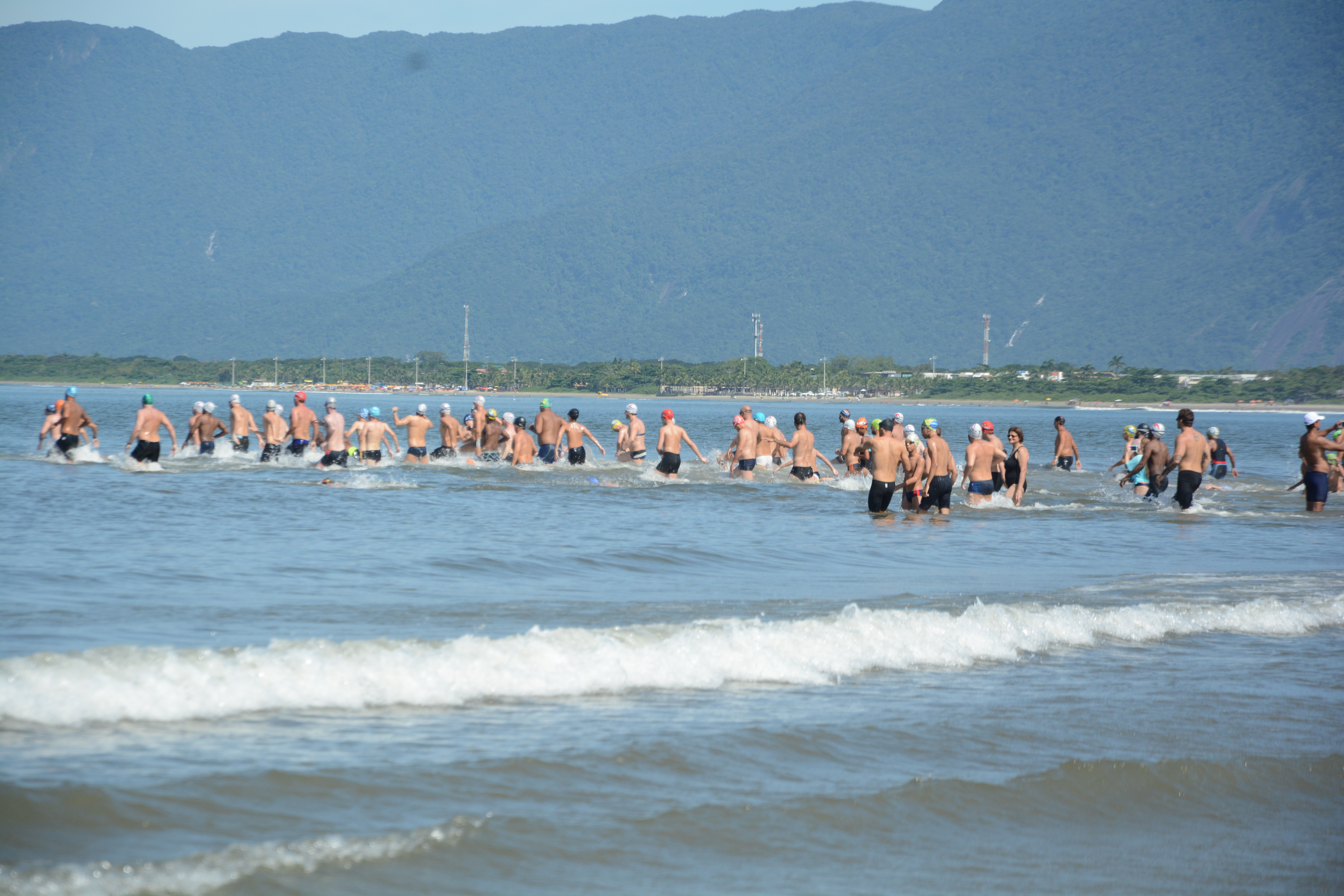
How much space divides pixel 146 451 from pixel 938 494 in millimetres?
13747

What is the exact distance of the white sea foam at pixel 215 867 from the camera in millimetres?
4324

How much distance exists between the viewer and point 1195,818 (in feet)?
18.5

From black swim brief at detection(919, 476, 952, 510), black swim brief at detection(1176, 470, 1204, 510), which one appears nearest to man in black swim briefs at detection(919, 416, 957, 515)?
black swim brief at detection(919, 476, 952, 510)

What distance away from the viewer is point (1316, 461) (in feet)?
62.3

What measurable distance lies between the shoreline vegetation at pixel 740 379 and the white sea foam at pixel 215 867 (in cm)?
13354

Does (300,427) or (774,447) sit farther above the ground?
(300,427)

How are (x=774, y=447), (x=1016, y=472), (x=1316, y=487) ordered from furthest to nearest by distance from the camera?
(x=774, y=447), (x=1016, y=472), (x=1316, y=487)

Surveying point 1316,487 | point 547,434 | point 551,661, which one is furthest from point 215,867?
point 547,434

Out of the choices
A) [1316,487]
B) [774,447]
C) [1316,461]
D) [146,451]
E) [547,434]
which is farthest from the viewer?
[774,447]

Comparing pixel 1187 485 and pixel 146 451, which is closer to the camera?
pixel 1187 485

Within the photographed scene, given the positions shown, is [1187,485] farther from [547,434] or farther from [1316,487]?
[547,434]

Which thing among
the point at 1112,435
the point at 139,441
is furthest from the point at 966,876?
the point at 1112,435

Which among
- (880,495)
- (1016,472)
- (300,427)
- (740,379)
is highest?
(740,379)

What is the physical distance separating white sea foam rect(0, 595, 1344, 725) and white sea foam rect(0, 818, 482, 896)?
5.79ft
